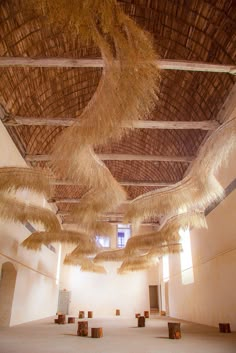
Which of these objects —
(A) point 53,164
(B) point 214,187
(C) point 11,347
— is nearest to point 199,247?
(B) point 214,187

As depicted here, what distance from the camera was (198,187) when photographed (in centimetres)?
357

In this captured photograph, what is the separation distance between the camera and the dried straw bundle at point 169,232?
17.9 ft

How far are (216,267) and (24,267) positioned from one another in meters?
5.21

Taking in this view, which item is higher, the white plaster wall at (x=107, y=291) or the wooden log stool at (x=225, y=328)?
the white plaster wall at (x=107, y=291)

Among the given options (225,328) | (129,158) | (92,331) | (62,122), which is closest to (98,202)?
(92,331)

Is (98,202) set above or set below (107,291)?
above

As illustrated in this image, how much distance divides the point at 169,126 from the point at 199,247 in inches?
162

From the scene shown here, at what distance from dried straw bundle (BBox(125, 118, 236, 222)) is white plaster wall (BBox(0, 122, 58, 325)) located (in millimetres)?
3498

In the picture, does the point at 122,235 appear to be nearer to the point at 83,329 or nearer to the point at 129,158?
the point at 129,158

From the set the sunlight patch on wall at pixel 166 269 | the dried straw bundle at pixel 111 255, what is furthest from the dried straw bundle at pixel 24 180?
the sunlight patch on wall at pixel 166 269

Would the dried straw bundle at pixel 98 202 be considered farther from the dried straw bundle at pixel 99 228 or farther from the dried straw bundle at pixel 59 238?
the dried straw bundle at pixel 59 238

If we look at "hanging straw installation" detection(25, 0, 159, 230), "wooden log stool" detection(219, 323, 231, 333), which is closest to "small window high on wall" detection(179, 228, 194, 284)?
"wooden log stool" detection(219, 323, 231, 333)

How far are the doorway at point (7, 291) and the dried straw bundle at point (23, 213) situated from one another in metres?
2.31

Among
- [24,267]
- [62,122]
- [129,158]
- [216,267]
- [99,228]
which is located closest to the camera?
[99,228]
